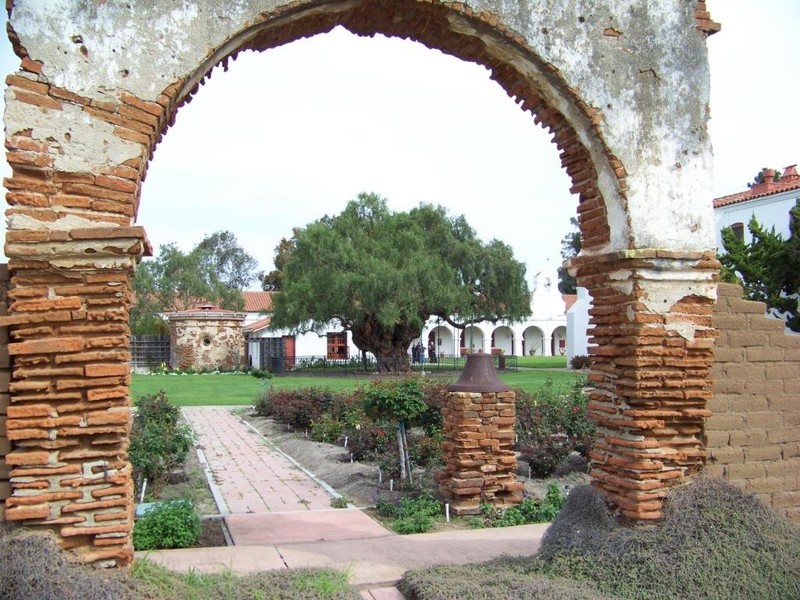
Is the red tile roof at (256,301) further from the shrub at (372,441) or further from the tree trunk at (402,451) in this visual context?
the tree trunk at (402,451)

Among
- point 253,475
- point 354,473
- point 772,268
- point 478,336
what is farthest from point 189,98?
point 478,336

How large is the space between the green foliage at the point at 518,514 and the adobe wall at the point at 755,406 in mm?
2009

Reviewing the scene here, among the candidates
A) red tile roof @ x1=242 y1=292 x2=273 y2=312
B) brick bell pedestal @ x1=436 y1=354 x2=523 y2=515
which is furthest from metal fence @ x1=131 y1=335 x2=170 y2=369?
brick bell pedestal @ x1=436 y1=354 x2=523 y2=515

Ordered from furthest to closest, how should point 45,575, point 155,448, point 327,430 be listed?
point 327,430, point 155,448, point 45,575

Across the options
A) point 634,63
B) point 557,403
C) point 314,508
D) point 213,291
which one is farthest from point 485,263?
point 634,63

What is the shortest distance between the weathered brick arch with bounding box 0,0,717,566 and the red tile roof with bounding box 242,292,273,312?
43216 mm

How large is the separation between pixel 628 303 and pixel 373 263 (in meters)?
24.1

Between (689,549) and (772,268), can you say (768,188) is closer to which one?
(772,268)

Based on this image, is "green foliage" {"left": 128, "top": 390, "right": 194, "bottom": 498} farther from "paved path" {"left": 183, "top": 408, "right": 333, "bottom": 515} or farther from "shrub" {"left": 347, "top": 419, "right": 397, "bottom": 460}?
"shrub" {"left": 347, "top": 419, "right": 397, "bottom": 460}

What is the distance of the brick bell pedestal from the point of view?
7371 mm

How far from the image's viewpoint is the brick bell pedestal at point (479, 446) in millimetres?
7371

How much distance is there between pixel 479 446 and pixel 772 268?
698 inches

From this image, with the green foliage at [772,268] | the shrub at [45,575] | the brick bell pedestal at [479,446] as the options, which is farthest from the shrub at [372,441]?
the green foliage at [772,268]

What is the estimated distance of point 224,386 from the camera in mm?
25984
